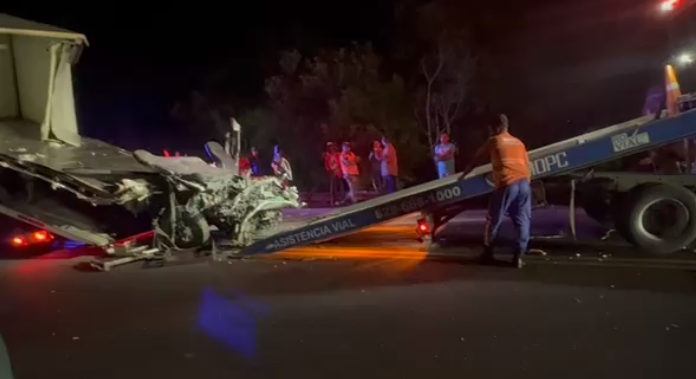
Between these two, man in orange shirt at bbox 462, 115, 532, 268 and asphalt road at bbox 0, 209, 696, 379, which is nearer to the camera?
asphalt road at bbox 0, 209, 696, 379

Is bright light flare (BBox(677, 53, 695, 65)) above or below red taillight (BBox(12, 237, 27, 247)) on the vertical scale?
above

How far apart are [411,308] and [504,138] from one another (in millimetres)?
2641

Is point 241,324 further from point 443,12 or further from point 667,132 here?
point 443,12

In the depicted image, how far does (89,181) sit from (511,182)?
5359mm

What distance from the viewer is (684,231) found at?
908 centimetres

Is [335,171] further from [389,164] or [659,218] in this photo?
[659,218]

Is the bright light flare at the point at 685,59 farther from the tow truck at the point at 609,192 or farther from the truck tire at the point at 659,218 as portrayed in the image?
the truck tire at the point at 659,218

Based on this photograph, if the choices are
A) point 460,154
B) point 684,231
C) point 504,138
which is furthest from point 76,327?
point 460,154

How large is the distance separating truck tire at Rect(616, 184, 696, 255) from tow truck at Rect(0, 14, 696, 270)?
0.04 feet

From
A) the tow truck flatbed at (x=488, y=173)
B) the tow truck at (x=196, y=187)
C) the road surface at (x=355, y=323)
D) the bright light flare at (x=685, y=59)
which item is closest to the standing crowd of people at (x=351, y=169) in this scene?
the tow truck at (x=196, y=187)

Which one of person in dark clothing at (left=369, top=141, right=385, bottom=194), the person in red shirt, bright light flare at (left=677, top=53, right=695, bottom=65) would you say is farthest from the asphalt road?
the person in red shirt

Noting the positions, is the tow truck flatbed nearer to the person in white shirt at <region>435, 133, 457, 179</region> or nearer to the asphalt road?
the asphalt road

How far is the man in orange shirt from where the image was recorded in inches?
334

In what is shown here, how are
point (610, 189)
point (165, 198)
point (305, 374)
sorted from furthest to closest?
point (165, 198)
point (610, 189)
point (305, 374)
